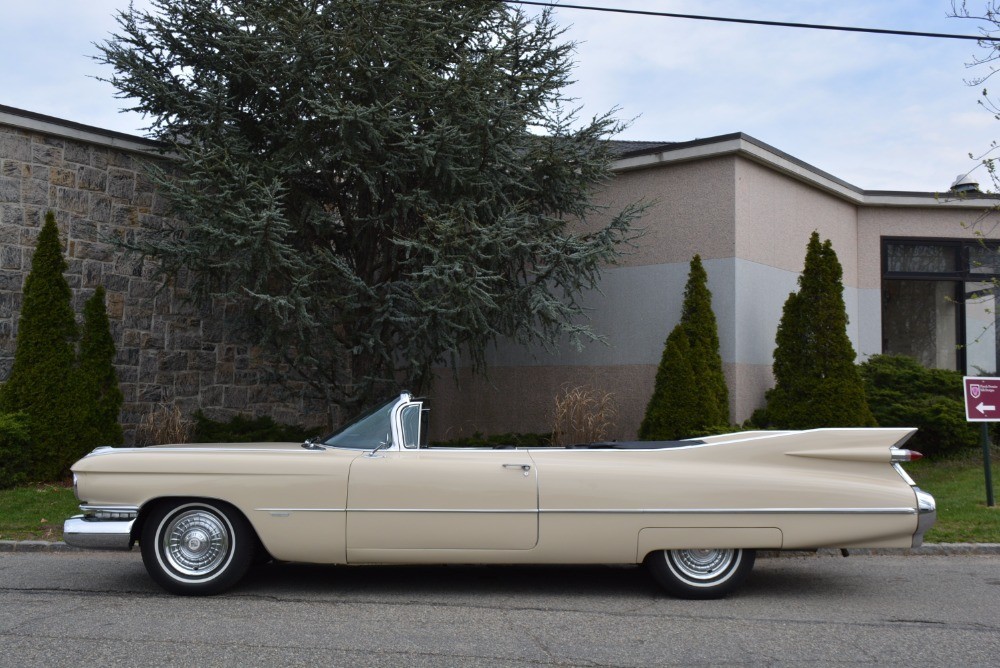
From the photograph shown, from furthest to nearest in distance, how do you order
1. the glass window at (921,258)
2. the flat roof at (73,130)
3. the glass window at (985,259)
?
the glass window at (921,258), the glass window at (985,259), the flat roof at (73,130)

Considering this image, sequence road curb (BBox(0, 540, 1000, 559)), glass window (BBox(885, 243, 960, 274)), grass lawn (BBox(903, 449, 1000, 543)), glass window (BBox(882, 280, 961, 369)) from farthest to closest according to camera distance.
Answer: glass window (BBox(882, 280, 961, 369)), glass window (BBox(885, 243, 960, 274)), grass lawn (BBox(903, 449, 1000, 543)), road curb (BBox(0, 540, 1000, 559))

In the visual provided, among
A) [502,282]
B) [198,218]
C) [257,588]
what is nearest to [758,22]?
[502,282]

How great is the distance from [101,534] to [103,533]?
1cm

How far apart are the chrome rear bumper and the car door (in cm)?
147

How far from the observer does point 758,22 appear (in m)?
11.5

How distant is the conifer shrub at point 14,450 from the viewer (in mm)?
10789

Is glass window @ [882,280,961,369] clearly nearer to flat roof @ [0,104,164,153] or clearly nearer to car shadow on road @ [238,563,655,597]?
car shadow on road @ [238,563,655,597]

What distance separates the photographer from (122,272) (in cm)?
1336

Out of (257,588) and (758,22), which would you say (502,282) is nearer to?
(758,22)

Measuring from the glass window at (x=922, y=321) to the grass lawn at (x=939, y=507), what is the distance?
4.17 meters

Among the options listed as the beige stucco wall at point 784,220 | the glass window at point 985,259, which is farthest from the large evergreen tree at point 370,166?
the glass window at point 985,259

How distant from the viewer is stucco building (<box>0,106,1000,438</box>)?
12.7 metres

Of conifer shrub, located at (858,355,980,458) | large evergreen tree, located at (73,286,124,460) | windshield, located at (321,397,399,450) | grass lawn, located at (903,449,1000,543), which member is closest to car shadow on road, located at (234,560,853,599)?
windshield, located at (321,397,399,450)

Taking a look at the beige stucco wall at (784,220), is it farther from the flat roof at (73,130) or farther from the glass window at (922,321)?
the flat roof at (73,130)
